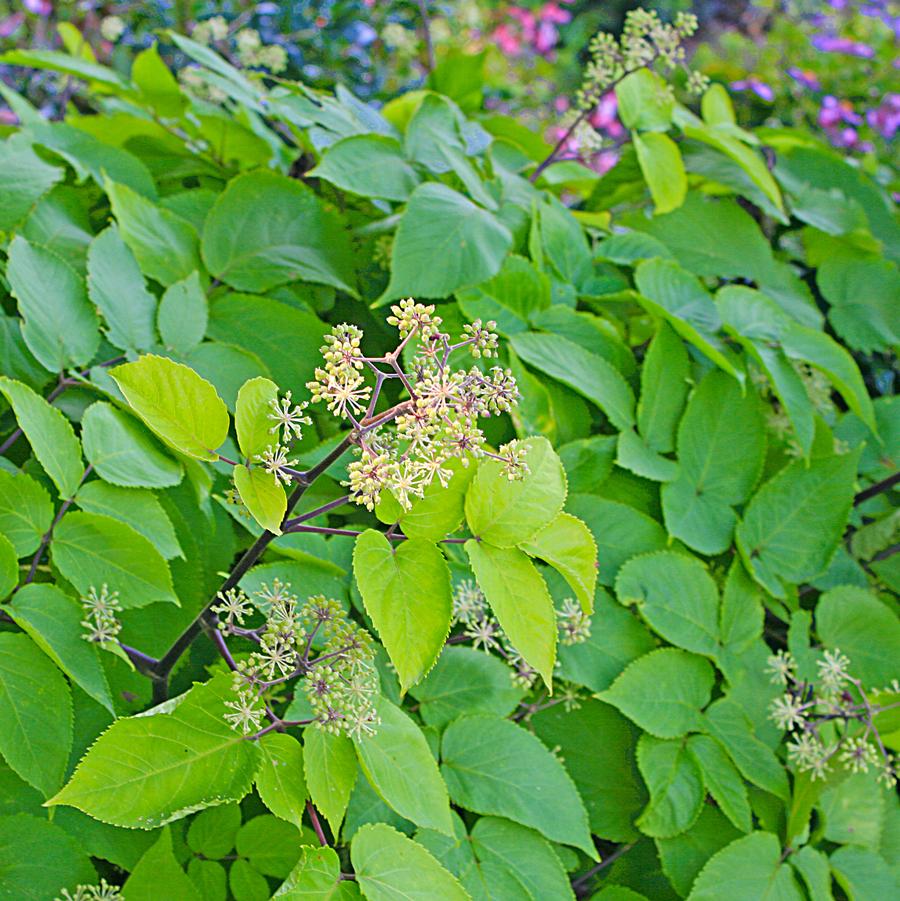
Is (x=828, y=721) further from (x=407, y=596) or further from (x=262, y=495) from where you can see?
(x=262, y=495)

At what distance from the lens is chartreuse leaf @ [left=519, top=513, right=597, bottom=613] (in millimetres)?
700

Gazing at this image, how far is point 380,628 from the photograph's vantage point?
0.62 meters

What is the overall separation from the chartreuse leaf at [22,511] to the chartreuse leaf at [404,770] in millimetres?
317

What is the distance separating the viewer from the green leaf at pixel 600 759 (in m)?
0.95

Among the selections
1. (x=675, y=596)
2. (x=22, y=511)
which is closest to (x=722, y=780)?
(x=675, y=596)

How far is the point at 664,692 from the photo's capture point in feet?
3.16

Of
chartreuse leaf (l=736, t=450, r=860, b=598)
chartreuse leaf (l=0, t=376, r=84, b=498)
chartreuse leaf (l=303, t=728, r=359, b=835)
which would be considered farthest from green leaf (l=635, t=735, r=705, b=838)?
chartreuse leaf (l=0, t=376, r=84, b=498)

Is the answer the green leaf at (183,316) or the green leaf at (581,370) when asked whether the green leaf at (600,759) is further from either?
the green leaf at (183,316)

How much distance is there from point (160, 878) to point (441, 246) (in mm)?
675

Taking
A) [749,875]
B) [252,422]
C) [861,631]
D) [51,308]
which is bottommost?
[749,875]

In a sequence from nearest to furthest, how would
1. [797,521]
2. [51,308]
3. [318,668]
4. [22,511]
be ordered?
[318,668] < [22,511] < [51,308] < [797,521]

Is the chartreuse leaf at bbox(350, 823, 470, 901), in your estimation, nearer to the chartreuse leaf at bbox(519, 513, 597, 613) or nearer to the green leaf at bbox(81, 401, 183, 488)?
the chartreuse leaf at bbox(519, 513, 597, 613)

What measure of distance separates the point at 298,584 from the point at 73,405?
0.29 meters

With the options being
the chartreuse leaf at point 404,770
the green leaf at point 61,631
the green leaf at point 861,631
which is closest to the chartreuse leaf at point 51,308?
the green leaf at point 61,631
